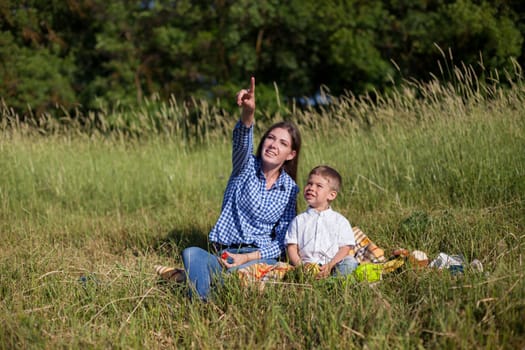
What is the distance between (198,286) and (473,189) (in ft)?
8.90

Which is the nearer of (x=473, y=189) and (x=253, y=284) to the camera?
(x=253, y=284)

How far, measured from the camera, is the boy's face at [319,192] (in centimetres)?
340

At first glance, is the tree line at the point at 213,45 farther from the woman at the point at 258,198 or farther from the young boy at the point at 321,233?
the young boy at the point at 321,233

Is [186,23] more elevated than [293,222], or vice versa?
[186,23]

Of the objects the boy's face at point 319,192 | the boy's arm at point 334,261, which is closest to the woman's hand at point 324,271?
the boy's arm at point 334,261

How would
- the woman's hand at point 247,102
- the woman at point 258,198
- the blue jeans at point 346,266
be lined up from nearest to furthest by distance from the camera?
the blue jeans at point 346,266 → the woman's hand at point 247,102 → the woman at point 258,198

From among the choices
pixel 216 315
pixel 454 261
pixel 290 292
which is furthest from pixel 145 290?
pixel 454 261

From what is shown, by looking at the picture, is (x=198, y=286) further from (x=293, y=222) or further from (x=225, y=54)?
(x=225, y=54)

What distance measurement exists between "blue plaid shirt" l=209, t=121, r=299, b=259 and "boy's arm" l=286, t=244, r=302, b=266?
183 millimetres

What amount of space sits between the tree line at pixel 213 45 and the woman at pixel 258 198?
10.1 m

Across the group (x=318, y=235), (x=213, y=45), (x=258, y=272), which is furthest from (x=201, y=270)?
(x=213, y=45)

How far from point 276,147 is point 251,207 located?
0.41 meters

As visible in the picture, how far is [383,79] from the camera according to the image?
13938 mm

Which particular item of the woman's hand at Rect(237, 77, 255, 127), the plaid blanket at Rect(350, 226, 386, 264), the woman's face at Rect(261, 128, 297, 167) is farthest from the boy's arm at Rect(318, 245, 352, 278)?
the woman's hand at Rect(237, 77, 255, 127)
